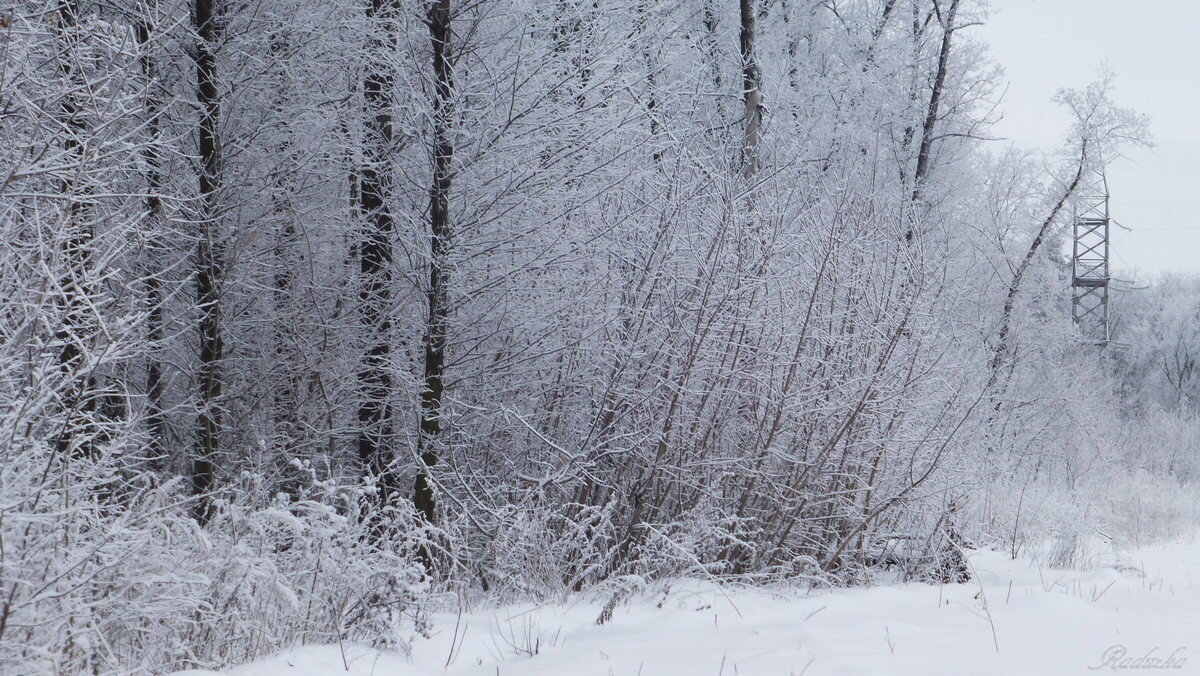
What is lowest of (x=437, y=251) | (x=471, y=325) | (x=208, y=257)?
(x=471, y=325)

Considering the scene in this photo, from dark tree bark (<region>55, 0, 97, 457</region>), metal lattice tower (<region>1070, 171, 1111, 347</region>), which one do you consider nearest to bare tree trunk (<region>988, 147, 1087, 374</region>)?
metal lattice tower (<region>1070, 171, 1111, 347</region>)

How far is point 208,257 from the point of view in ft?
22.0

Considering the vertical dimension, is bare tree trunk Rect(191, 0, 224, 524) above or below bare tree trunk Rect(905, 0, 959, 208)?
below

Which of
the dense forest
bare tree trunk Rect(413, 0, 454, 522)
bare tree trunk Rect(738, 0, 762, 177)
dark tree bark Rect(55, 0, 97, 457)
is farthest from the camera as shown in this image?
bare tree trunk Rect(738, 0, 762, 177)

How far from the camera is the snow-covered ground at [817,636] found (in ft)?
10.4

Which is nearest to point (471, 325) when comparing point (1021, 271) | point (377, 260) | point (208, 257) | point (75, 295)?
point (377, 260)

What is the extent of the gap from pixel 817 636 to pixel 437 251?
11.2ft

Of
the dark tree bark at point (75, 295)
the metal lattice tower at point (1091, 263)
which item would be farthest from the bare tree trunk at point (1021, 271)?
the dark tree bark at point (75, 295)

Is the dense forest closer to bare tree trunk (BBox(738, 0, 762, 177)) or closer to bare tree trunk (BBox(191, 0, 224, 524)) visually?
bare tree trunk (BBox(191, 0, 224, 524))

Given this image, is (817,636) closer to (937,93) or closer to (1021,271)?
(1021,271)

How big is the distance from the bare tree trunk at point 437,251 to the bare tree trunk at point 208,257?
5.71ft

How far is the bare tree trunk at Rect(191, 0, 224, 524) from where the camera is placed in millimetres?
6527

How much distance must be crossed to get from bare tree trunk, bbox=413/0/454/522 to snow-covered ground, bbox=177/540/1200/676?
1.81 metres

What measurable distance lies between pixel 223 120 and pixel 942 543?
5955 mm
